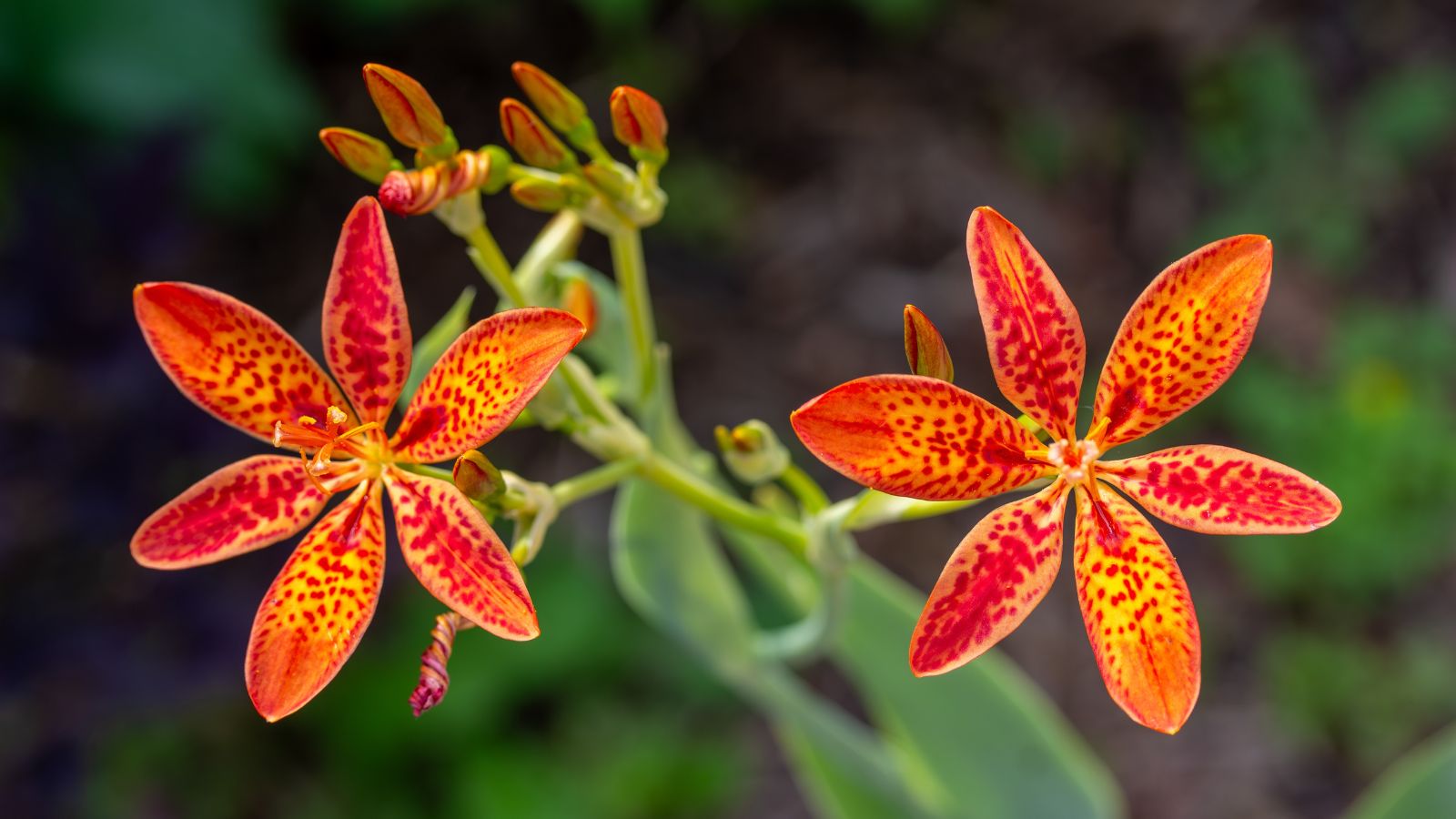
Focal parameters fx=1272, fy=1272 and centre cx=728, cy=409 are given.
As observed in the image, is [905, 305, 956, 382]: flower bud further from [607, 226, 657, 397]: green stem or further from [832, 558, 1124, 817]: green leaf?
[832, 558, 1124, 817]: green leaf

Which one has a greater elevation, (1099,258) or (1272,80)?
(1272,80)

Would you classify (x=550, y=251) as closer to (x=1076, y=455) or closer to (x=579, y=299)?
(x=579, y=299)

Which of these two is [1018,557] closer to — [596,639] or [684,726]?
[596,639]

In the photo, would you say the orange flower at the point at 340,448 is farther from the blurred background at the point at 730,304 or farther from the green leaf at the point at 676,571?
the blurred background at the point at 730,304

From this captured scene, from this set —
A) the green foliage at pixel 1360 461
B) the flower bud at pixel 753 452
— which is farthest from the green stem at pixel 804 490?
the green foliage at pixel 1360 461

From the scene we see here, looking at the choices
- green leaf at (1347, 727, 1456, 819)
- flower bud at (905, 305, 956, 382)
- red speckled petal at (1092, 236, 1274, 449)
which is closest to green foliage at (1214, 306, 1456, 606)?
green leaf at (1347, 727, 1456, 819)

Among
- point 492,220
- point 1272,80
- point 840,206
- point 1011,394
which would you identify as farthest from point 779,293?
point 1011,394

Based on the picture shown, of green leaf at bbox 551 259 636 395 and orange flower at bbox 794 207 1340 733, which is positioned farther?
green leaf at bbox 551 259 636 395

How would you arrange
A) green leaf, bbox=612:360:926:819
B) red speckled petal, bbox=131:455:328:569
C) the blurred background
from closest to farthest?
red speckled petal, bbox=131:455:328:569 → green leaf, bbox=612:360:926:819 → the blurred background
